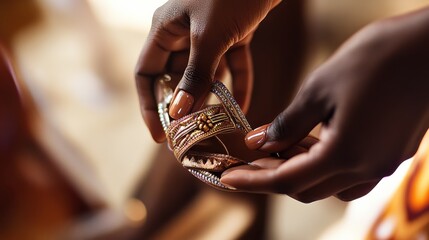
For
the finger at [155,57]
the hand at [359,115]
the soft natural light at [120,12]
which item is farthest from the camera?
the soft natural light at [120,12]

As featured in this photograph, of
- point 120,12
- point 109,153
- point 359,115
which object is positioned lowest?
point 109,153

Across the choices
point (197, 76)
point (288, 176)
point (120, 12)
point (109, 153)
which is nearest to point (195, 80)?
point (197, 76)

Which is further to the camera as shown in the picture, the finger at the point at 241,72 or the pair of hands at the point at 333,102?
the finger at the point at 241,72

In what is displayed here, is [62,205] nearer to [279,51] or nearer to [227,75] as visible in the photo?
[279,51]

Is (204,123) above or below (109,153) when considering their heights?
above

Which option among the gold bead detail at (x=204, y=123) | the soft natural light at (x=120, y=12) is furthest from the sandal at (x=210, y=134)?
the soft natural light at (x=120, y=12)

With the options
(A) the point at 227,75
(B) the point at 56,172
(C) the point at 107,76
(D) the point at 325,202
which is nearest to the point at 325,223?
(D) the point at 325,202

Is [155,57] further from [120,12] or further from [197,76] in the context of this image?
[120,12]

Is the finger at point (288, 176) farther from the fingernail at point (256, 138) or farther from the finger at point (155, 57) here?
the finger at point (155, 57)
